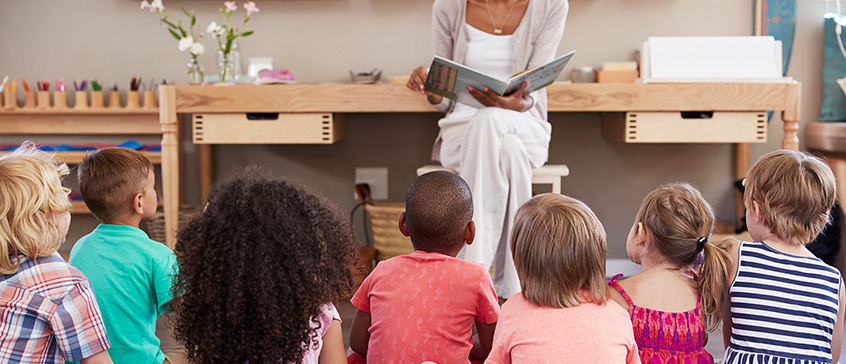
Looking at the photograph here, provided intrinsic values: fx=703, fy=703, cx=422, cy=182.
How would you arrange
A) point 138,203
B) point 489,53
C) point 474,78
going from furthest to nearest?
point 489,53
point 474,78
point 138,203

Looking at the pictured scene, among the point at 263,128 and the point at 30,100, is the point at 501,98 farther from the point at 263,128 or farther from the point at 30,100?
the point at 30,100

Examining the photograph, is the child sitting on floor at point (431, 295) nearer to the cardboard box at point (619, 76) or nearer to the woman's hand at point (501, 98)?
the woman's hand at point (501, 98)

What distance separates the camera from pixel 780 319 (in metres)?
1.18

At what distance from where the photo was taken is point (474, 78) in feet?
6.40

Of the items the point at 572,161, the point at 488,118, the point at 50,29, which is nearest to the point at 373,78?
the point at 488,118

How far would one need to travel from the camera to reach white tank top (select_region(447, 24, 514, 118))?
7.46ft

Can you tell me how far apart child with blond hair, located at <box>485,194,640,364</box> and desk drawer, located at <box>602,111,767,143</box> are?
4.60ft

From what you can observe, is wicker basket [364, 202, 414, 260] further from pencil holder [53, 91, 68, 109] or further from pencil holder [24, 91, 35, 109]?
pencil holder [24, 91, 35, 109]

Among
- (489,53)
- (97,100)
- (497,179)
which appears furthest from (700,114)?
(97,100)

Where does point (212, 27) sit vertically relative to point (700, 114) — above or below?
above

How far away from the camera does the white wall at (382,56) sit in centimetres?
275

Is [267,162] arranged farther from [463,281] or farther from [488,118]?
[463,281]

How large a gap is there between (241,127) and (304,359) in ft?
4.93

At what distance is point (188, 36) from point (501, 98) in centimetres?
145
